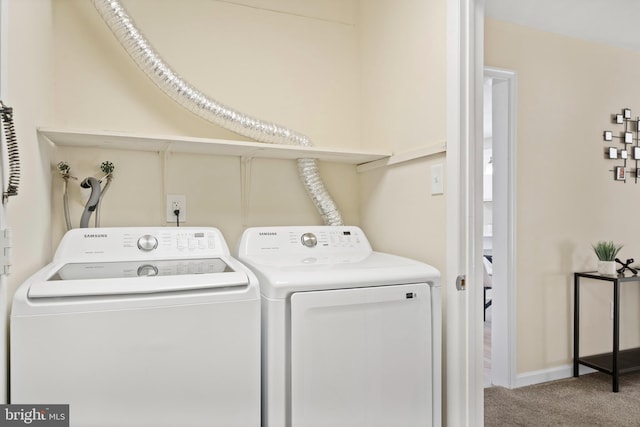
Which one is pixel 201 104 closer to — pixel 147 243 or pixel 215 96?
pixel 215 96

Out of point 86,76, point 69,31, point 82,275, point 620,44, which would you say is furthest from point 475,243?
point 620,44

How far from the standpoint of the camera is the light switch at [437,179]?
1.61 m

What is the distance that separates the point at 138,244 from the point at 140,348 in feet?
2.02

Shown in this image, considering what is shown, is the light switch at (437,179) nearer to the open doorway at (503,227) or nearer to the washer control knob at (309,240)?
the washer control knob at (309,240)

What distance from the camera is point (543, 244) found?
2785 millimetres

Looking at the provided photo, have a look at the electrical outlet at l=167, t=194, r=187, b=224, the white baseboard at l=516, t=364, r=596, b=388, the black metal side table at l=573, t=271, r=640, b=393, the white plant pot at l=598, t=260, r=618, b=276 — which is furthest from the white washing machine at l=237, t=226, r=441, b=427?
the white plant pot at l=598, t=260, r=618, b=276

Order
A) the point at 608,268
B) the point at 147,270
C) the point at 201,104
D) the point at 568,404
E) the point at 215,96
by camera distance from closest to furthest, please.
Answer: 1. the point at 147,270
2. the point at 201,104
3. the point at 215,96
4. the point at 568,404
5. the point at 608,268

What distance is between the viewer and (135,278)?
4.17 feet

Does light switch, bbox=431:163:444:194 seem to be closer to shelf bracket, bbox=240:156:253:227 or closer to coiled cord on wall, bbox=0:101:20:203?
shelf bracket, bbox=240:156:253:227

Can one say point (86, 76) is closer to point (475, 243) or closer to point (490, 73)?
point (475, 243)

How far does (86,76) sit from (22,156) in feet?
2.36

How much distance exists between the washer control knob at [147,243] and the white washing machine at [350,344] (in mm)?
459

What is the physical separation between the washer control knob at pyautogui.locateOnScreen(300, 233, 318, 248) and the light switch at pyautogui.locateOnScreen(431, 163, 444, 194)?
598mm

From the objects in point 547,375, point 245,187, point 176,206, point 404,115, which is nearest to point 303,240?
point 245,187
